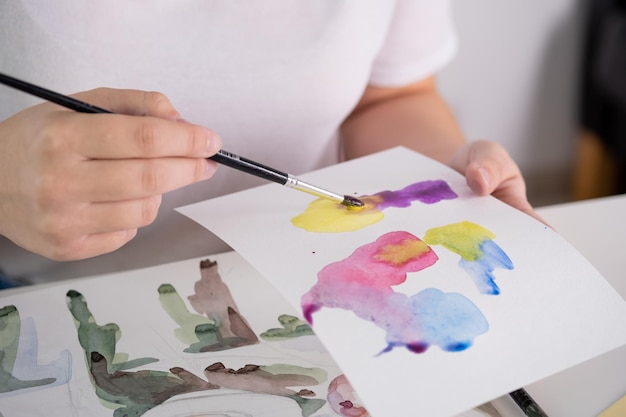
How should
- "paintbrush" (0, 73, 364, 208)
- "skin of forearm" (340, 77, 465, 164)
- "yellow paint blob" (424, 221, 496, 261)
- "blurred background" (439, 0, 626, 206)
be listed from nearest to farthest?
"paintbrush" (0, 73, 364, 208)
"yellow paint blob" (424, 221, 496, 261)
"skin of forearm" (340, 77, 465, 164)
"blurred background" (439, 0, 626, 206)

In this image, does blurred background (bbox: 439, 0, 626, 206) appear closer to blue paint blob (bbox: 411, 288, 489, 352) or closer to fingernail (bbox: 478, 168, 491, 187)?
fingernail (bbox: 478, 168, 491, 187)

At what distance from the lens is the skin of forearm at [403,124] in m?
0.70

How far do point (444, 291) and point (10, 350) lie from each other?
0.29 meters

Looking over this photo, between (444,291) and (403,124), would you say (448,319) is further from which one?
(403,124)

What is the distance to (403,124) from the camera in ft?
2.43

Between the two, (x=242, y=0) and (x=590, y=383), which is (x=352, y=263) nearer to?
(x=590, y=383)

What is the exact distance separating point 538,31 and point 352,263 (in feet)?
4.40

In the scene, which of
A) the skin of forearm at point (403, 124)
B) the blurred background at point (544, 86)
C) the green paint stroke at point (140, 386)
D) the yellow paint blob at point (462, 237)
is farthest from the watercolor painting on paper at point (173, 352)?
the blurred background at point (544, 86)

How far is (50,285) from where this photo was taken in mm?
540

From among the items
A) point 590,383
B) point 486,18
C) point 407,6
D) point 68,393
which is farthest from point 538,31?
point 68,393

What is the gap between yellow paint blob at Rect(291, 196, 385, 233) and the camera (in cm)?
49

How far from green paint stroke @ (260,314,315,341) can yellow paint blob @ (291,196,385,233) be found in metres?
0.07

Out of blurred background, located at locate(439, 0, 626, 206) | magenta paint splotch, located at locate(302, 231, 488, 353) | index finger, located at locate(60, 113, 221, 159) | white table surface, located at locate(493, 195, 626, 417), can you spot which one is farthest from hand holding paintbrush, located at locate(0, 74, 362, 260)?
blurred background, located at locate(439, 0, 626, 206)

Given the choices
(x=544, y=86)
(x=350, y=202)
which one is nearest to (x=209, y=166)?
(x=350, y=202)
